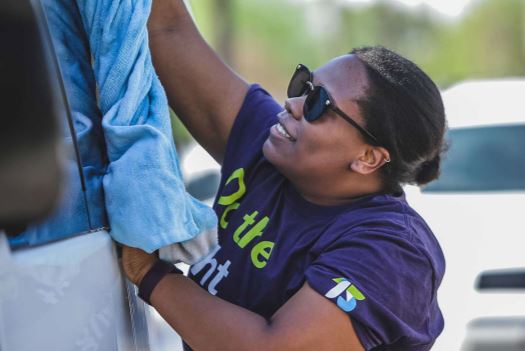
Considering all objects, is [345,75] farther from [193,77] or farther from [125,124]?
[125,124]

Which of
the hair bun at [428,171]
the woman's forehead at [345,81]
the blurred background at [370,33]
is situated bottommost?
the blurred background at [370,33]

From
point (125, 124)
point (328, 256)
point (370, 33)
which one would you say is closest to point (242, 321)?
point (328, 256)

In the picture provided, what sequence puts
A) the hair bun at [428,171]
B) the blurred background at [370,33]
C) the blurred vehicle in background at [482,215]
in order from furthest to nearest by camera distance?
the blurred background at [370,33]
the blurred vehicle in background at [482,215]
the hair bun at [428,171]

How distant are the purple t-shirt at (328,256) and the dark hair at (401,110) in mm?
116

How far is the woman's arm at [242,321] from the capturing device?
1.84 meters

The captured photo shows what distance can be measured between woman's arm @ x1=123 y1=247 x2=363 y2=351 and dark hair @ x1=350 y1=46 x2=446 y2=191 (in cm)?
46

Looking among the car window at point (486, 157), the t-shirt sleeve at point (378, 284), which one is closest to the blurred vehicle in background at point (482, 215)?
the car window at point (486, 157)

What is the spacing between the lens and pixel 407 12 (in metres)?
25.5

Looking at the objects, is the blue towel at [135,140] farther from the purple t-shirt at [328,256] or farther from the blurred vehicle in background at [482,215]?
the blurred vehicle in background at [482,215]

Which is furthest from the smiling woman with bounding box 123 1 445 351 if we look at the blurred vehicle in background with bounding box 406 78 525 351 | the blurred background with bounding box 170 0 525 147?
the blurred background with bounding box 170 0 525 147

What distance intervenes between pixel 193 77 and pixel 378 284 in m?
0.83

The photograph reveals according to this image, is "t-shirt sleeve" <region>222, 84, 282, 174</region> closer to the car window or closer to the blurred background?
the car window

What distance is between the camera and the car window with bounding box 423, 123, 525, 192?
4.18 meters

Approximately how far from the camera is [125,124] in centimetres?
181
